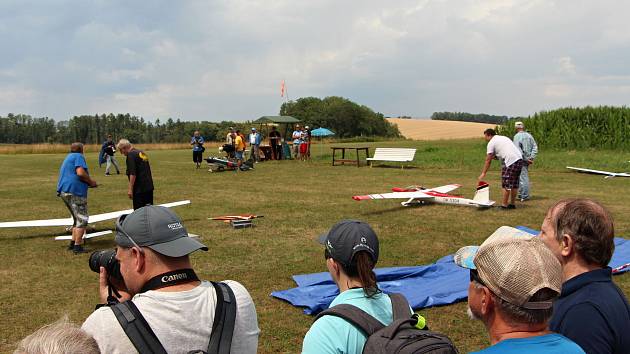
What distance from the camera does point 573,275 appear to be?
242cm

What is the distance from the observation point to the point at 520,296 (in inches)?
66.8

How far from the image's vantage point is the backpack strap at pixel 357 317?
200 cm

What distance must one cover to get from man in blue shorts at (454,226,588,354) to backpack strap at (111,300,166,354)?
45.8 inches

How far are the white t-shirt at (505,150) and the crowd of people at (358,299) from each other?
26.9 ft

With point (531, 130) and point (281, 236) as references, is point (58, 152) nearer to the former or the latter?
point (531, 130)

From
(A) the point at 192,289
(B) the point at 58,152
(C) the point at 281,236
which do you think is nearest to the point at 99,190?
(C) the point at 281,236

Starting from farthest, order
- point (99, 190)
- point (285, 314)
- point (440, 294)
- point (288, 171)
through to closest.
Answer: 1. point (288, 171)
2. point (99, 190)
3. point (440, 294)
4. point (285, 314)

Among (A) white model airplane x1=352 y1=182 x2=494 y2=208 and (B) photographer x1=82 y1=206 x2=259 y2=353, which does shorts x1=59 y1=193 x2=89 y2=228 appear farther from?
(B) photographer x1=82 y1=206 x2=259 y2=353

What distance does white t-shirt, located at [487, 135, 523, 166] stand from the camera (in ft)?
34.0

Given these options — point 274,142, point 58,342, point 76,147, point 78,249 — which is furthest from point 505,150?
point 274,142

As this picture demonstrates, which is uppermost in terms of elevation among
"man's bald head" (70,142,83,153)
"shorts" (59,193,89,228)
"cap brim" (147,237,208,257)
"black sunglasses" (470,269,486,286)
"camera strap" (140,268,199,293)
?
"man's bald head" (70,142,83,153)

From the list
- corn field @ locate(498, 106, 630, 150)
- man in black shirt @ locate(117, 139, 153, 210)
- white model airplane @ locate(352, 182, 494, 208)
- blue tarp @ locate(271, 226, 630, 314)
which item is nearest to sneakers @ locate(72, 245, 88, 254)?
man in black shirt @ locate(117, 139, 153, 210)

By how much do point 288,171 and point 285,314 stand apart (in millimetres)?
15462

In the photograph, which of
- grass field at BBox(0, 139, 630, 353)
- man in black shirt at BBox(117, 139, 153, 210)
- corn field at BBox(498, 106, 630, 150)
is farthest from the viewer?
corn field at BBox(498, 106, 630, 150)
